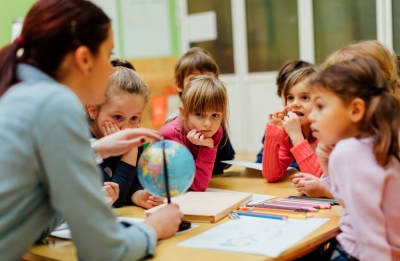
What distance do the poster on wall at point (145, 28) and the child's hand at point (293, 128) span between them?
14.0 ft

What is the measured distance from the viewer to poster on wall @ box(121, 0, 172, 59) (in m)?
6.16

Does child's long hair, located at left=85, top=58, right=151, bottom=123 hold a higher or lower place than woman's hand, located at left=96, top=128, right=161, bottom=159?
higher

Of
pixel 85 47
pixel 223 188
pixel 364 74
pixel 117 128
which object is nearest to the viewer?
pixel 85 47

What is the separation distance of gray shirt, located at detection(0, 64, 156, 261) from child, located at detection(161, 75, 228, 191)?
863 mm

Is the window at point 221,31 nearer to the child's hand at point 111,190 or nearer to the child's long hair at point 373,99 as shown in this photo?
the child's hand at point 111,190

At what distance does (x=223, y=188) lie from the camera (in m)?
2.05

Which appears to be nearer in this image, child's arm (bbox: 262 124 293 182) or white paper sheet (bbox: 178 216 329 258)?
white paper sheet (bbox: 178 216 329 258)

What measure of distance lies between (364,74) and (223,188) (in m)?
0.87

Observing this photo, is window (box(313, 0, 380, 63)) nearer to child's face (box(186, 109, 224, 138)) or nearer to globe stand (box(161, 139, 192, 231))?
child's face (box(186, 109, 224, 138))

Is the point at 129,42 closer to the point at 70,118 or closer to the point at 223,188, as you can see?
the point at 223,188

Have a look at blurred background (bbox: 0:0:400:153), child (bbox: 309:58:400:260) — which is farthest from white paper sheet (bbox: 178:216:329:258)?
blurred background (bbox: 0:0:400:153)

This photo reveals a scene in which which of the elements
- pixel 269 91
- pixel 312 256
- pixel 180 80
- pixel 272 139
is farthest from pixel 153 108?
pixel 312 256

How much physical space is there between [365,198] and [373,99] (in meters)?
0.27

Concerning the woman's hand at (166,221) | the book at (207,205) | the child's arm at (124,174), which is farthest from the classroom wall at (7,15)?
the woman's hand at (166,221)
